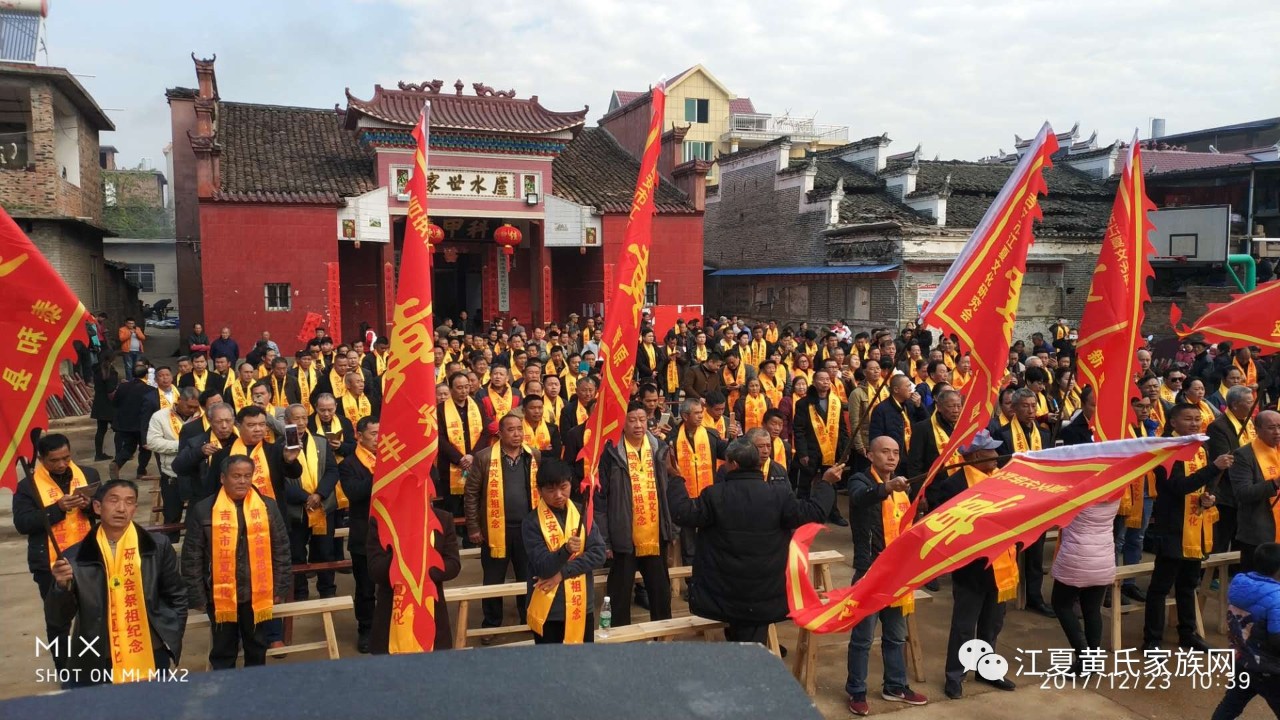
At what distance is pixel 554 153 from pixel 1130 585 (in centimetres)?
1561

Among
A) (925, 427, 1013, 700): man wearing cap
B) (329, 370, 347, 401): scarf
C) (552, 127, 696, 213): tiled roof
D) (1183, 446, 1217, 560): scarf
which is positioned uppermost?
(552, 127, 696, 213): tiled roof

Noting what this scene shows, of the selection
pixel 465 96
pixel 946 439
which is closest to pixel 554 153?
pixel 465 96

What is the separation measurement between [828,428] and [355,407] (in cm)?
492

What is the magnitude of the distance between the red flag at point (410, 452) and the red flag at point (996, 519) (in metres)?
1.80

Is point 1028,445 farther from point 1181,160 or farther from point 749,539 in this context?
point 1181,160

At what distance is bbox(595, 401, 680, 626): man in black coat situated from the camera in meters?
5.46

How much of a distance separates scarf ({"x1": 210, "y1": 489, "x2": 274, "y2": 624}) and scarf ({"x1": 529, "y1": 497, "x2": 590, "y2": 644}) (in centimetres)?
148

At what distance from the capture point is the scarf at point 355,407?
8672mm

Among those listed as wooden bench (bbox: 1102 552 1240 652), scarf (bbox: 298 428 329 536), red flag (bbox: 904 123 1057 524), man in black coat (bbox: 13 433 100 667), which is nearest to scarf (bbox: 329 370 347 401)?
scarf (bbox: 298 428 329 536)

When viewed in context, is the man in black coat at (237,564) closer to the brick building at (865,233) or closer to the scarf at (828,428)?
the scarf at (828,428)

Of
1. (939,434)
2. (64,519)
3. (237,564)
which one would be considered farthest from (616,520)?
(64,519)

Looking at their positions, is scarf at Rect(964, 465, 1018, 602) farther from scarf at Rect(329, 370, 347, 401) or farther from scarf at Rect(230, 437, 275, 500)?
scarf at Rect(329, 370, 347, 401)

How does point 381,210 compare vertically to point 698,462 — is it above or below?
above

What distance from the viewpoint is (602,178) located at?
2198 centimetres
